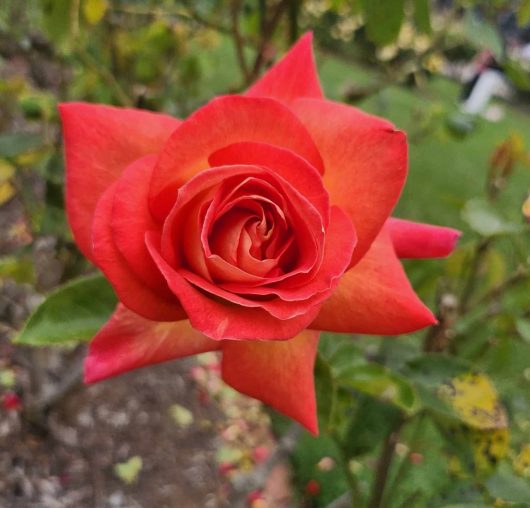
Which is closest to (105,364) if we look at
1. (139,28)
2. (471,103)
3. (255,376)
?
(255,376)

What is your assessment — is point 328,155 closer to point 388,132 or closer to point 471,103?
point 388,132

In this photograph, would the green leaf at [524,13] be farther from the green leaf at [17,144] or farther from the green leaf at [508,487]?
the green leaf at [17,144]

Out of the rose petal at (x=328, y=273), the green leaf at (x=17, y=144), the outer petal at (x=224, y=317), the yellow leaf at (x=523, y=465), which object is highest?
the rose petal at (x=328, y=273)

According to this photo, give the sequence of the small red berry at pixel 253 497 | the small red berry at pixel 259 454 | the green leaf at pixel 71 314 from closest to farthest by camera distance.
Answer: the green leaf at pixel 71 314 → the small red berry at pixel 253 497 → the small red berry at pixel 259 454

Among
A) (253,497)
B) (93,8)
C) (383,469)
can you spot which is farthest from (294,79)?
(253,497)

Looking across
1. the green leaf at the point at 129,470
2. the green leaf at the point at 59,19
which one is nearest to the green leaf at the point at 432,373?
the green leaf at the point at 59,19

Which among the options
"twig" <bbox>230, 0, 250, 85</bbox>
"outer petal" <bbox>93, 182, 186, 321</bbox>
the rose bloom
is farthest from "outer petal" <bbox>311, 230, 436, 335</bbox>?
"twig" <bbox>230, 0, 250, 85</bbox>

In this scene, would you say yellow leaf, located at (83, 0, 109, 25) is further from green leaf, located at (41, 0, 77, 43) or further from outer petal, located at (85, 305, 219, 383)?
outer petal, located at (85, 305, 219, 383)
